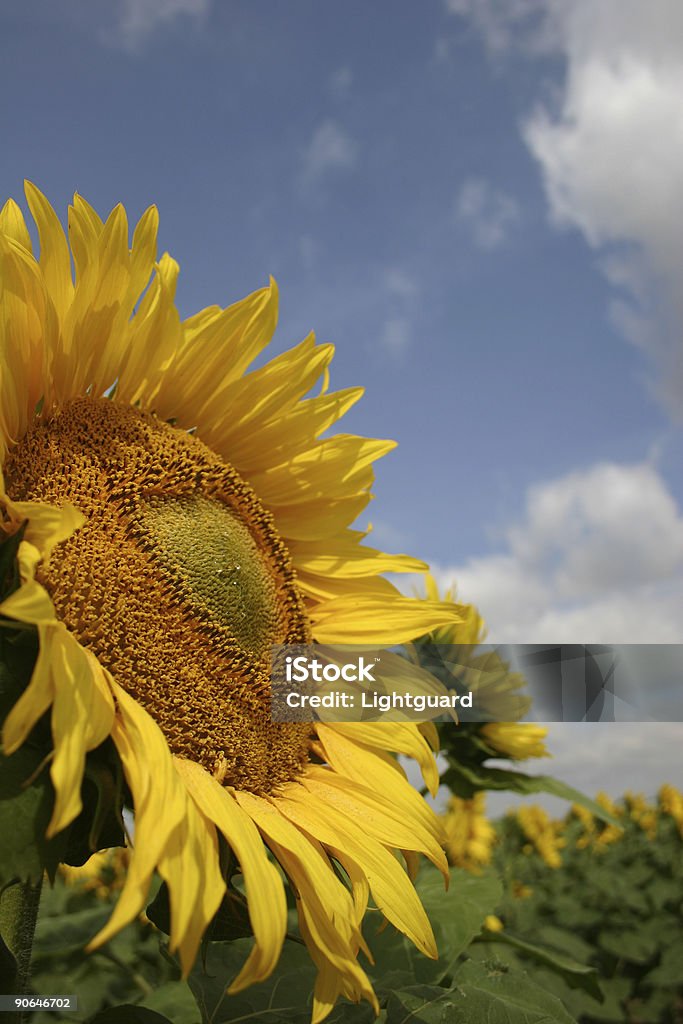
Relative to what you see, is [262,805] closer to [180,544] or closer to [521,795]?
[180,544]

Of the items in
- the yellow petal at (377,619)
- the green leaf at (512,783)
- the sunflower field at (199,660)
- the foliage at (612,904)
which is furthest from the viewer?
the foliage at (612,904)

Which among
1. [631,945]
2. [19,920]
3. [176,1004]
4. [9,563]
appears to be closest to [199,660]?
[9,563]

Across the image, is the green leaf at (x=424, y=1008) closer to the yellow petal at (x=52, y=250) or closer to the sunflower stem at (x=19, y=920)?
the sunflower stem at (x=19, y=920)

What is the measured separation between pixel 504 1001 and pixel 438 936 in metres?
0.48

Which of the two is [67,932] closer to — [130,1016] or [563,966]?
[130,1016]

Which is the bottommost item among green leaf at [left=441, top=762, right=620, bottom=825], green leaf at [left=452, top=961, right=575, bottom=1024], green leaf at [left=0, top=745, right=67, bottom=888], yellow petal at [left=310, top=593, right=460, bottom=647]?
green leaf at [left=452, top=961, right=575, bottom=1024]

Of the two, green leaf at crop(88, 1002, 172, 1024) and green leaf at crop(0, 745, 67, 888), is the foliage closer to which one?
green leaf at crop(88, 1002, 172, 1024)

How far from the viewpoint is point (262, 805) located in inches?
65.3

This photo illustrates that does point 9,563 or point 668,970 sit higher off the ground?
point 9,563

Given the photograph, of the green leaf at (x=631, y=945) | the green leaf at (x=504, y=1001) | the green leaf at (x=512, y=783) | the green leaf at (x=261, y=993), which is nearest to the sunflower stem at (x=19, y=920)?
the green leaf at (x=261, y=993)

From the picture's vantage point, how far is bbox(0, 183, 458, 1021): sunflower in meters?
1.35

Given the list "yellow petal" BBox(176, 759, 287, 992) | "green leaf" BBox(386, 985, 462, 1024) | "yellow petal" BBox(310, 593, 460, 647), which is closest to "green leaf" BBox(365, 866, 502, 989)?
"green leaf" BBox(386, 985, 462, 1024)

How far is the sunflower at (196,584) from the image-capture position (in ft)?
4.43

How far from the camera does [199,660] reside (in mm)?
1736
